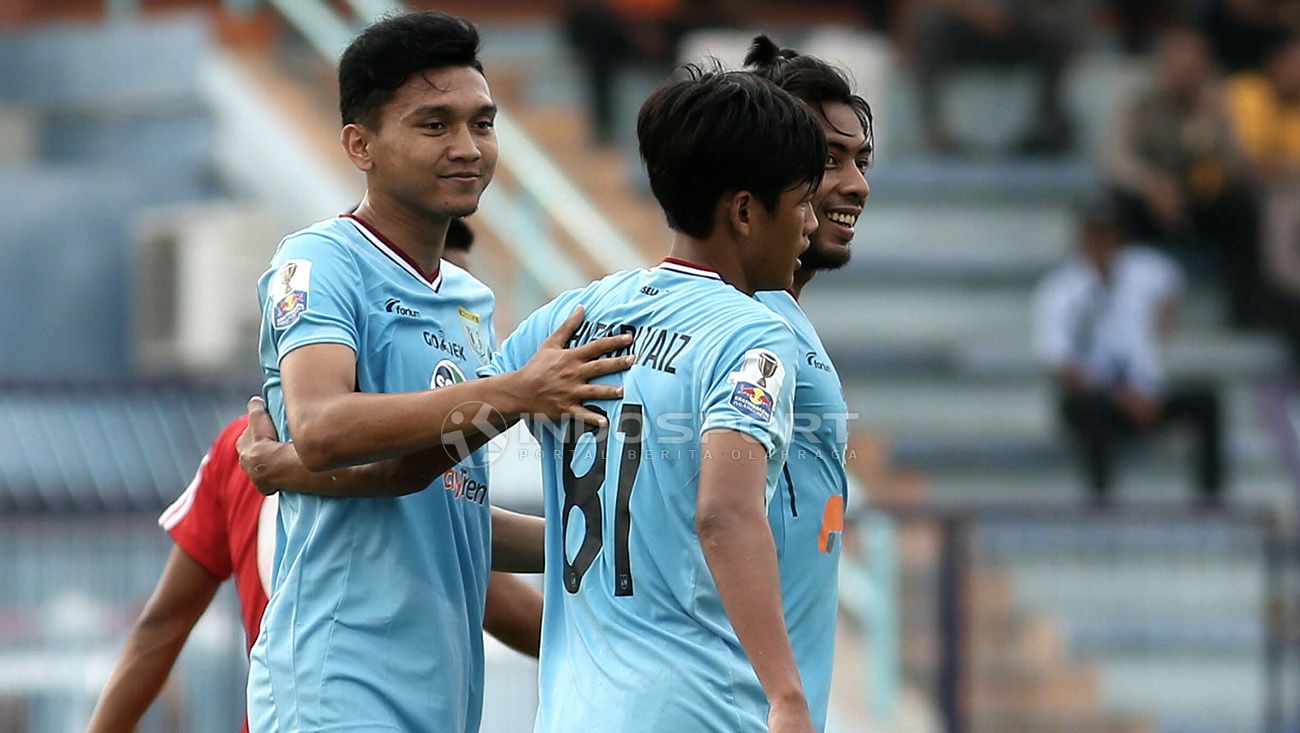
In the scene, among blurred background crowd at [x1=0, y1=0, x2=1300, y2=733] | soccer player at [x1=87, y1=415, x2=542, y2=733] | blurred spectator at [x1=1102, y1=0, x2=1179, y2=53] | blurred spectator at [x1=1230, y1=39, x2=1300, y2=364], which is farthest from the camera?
blurred spectator at [x1=1102, y1=0, x2=1179, y2=53]

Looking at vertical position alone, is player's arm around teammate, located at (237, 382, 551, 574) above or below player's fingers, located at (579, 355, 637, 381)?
below

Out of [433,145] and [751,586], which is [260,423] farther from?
[751,586]

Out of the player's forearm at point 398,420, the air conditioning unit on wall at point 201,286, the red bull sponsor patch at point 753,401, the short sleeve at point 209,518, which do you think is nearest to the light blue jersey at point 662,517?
the red bull sponsor patch at point 753,401

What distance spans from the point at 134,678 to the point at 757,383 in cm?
195

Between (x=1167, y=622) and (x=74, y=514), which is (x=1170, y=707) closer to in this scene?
(x=1167, y=622)

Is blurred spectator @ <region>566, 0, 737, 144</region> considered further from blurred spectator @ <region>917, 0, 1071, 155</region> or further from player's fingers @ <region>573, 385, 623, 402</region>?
player's fingers @ <region>573, 385, 623, 402</region>

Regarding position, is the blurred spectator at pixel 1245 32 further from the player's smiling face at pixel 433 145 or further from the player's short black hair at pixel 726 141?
the player's short black hair at pixel 726 141

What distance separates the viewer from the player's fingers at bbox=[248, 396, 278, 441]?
13.0ft

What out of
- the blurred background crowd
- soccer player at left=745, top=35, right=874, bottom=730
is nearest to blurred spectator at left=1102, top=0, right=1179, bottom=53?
the blurred background crowd

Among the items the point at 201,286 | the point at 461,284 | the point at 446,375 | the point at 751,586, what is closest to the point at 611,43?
the point at 201,286

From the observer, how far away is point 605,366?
355 cm

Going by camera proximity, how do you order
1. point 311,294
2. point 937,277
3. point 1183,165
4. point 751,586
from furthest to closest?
point 937,277
point 1183,165
point 311,294
point 751,586

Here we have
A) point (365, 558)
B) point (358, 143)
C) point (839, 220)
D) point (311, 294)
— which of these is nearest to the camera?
point (311, 294)

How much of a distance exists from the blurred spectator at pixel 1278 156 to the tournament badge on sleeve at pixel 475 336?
28.1 feet
